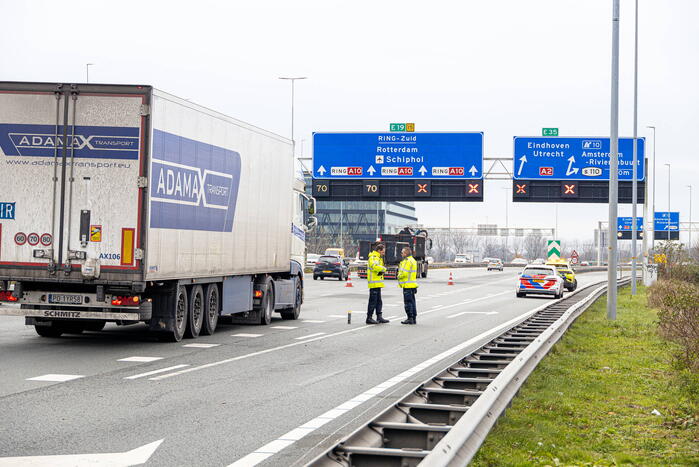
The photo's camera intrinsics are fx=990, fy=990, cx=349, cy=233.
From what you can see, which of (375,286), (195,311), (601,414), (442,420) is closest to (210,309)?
(195,311)

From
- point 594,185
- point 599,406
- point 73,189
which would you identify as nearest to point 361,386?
point 599,406

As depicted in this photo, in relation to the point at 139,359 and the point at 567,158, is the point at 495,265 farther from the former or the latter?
the point at 139,359

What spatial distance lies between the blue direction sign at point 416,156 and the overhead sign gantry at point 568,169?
2.13 metres

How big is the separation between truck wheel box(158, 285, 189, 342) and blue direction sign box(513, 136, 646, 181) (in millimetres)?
31796

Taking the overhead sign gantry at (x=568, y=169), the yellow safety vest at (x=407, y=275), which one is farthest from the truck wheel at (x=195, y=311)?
the overhead sign gantry at (x=568, y=169)

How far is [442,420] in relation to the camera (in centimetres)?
837

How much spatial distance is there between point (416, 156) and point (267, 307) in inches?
1024

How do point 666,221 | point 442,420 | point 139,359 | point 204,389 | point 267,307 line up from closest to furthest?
point 442,420, point 204,389, point 139,359, point 267,307, point 666,221

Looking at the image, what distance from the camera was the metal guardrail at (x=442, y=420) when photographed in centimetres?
625

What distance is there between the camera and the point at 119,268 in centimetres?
1474

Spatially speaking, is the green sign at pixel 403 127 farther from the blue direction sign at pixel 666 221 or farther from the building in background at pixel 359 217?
the building in background at pixel 359 217

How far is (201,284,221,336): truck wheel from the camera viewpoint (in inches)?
699

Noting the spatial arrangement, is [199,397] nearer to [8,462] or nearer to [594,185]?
[8,462]

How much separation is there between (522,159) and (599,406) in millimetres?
37037
